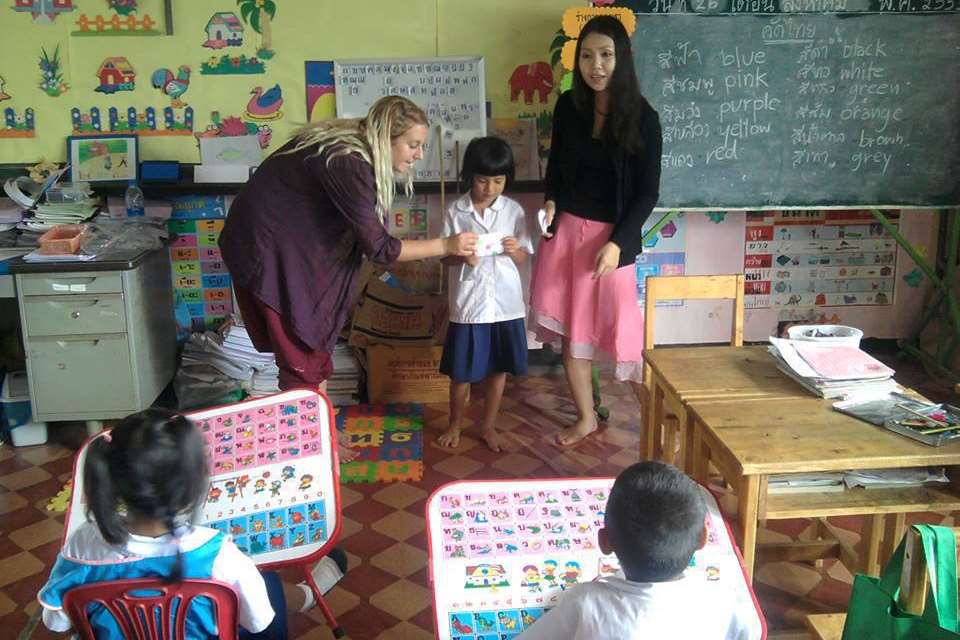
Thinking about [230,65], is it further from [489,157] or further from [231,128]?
[489,157]

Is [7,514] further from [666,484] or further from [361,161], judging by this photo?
[666,484]

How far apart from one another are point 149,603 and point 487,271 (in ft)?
6.71

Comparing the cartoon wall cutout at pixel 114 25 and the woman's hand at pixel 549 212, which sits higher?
the cartoon wall cutout at pixel 114 25

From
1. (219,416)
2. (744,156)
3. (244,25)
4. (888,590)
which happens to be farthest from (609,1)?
(888,590)

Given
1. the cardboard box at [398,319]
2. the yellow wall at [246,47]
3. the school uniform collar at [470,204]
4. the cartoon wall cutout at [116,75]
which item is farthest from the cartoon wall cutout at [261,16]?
the school uniform collar at [470,204]

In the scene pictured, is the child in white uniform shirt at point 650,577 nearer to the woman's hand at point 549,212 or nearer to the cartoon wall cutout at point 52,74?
the woman's hand at point 549,212

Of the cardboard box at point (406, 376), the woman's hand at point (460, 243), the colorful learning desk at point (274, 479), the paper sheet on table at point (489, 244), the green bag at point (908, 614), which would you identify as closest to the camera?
the green bag at point (908, 614)

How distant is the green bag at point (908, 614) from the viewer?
1389 millimetres

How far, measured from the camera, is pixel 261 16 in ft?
12.5

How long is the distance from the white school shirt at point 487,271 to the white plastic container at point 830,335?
115 cm

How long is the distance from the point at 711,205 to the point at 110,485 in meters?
3.07

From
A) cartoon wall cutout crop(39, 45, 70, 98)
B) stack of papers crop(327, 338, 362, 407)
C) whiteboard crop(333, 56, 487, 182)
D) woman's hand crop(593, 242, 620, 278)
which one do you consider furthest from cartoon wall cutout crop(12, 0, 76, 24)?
woman's hand crop(593, 242, 620, 278)

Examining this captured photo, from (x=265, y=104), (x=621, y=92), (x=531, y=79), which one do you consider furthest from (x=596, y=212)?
(x=265, y=104)

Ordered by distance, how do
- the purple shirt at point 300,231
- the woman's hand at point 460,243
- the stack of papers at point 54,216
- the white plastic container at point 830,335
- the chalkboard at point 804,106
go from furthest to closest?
the chalkboard at point 804,106 → the stack of papers at point 54,216 → the woman's hand at point 460,243 → the purple shirt at point 300,231 → the white plastic container at point 830,335
